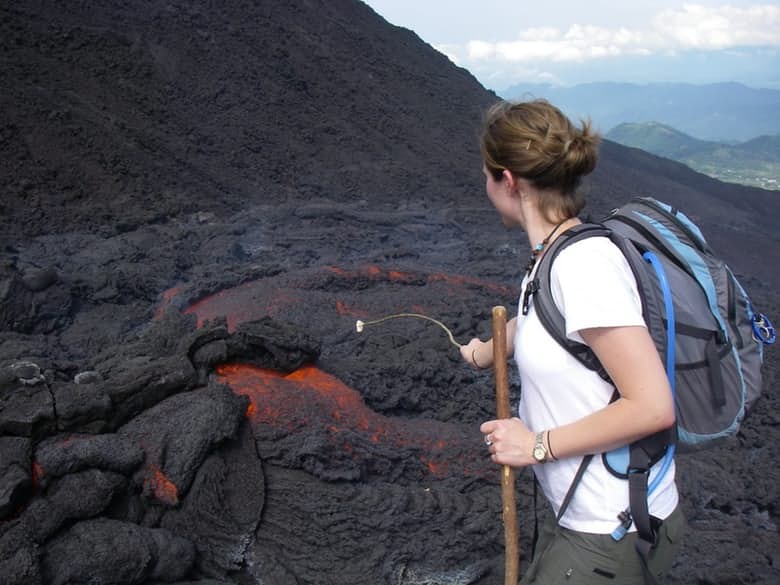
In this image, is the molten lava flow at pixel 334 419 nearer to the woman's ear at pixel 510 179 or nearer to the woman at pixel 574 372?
the woman at pixel 574 372

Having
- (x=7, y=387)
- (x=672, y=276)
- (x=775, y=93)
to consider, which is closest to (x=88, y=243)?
(x=7, y=387)

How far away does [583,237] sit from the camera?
1.55 meters

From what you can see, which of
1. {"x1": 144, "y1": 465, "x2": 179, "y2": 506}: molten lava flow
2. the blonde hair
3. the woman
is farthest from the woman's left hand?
{"x1": 144, "y1": 465, "x2": 179, "y2": 506}: molten lava flow

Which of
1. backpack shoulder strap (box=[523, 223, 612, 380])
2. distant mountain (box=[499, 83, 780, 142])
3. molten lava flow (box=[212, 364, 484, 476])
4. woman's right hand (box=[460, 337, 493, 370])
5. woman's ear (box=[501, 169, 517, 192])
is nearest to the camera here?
backpack shoulder strap (box=[523, 223, 612, 380])

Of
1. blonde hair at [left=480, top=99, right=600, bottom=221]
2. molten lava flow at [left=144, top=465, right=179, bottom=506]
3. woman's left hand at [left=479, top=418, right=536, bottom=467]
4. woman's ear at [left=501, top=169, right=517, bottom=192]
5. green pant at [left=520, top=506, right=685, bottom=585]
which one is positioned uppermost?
blonde hair at [left=480, top=99, right=600, bottom=221]

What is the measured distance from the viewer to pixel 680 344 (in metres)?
1.56

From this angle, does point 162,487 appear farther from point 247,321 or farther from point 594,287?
point 594,287

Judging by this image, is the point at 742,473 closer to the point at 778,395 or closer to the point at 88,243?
the point at 778,395

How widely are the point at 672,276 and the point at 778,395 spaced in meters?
5.09

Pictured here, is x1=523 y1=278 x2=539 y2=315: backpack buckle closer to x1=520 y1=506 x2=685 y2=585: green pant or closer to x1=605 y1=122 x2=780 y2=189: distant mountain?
x1=520 y1=506 x2=685 y2=585: green pant

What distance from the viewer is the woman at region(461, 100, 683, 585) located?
1.44m

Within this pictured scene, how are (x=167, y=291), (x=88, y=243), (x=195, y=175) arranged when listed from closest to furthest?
(x=167, y=291)
(x=88, y=243)
(x=195, y=175)

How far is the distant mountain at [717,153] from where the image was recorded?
1215 inches

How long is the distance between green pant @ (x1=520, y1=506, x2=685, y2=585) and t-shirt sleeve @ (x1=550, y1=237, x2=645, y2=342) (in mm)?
525
